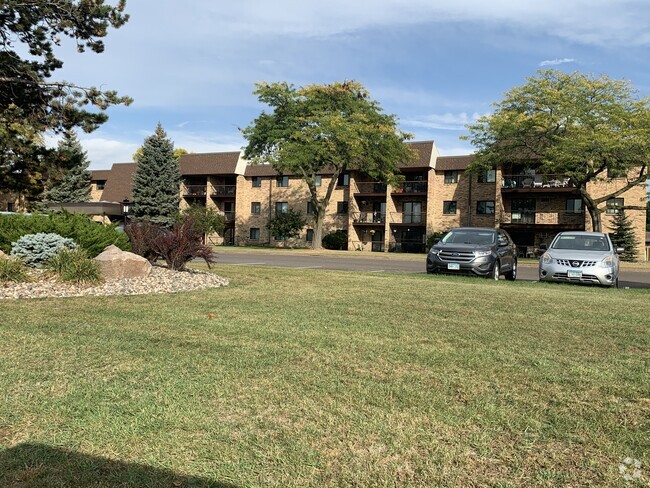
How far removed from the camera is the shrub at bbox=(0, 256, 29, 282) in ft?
31.1

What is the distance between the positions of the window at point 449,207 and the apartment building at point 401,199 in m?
0.08

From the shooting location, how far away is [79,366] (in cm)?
438

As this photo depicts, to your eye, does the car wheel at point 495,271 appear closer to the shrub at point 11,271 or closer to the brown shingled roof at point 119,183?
the shrub at point 11,271

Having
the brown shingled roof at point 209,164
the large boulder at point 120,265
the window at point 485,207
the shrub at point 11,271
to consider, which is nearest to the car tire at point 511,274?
the large boulder at point 120,265

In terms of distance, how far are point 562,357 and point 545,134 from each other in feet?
99.9

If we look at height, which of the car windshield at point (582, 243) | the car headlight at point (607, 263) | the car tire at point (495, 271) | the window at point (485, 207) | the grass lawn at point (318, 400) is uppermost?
the window at point (485, 207)

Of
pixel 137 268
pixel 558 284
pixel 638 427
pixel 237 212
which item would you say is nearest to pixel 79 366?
pixel 638 427

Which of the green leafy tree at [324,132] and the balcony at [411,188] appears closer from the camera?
the green leafy tree at [324,132]

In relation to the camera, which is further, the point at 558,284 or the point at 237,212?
the point at 237,212

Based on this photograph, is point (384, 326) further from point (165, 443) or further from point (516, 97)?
point (516, 97)

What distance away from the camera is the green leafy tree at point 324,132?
35.7 m

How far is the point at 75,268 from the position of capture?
9484 millimetres

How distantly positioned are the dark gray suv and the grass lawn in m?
6.99

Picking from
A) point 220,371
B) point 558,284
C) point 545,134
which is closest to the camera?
point 220,371
